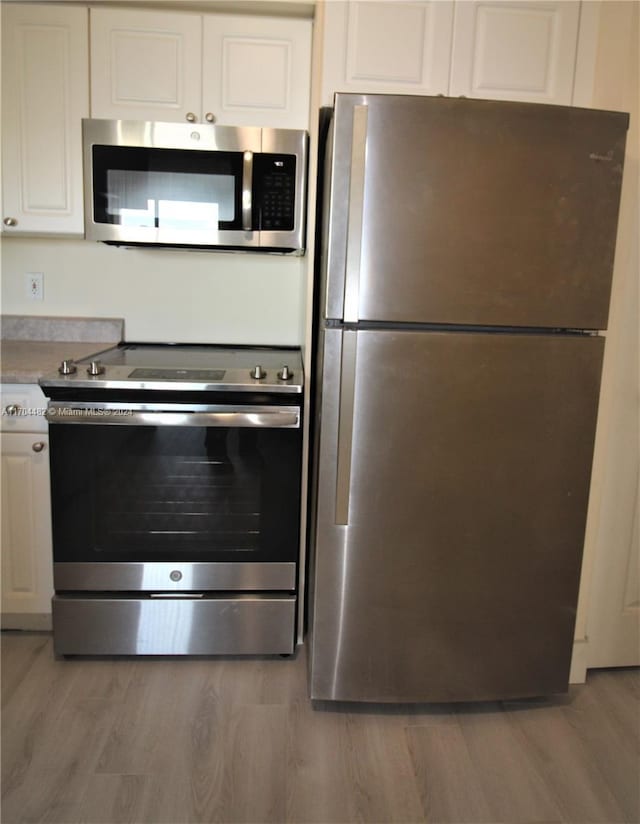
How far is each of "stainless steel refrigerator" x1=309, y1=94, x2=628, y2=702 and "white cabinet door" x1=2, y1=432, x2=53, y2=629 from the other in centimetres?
90

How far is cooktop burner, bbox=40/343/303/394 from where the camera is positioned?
1876mm

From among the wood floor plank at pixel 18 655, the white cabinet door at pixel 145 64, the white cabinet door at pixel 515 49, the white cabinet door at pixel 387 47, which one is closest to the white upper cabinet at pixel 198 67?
the white cabinet door at pixel 145 64

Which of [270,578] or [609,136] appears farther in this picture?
[270,578]

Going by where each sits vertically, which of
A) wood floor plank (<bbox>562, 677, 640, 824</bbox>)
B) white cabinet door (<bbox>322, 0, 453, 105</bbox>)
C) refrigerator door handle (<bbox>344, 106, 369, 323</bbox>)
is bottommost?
wood floor plank (<bbox>562, 677, 640, 824</bbox>)

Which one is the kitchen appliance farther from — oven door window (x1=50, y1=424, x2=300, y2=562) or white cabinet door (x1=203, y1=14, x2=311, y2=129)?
white cabinet door (x1=203, y1=14, x2=311, y2=129)

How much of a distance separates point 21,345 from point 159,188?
2.72 feet

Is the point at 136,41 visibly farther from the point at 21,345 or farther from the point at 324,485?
the point at 324,485

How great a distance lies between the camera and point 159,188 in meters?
2.12

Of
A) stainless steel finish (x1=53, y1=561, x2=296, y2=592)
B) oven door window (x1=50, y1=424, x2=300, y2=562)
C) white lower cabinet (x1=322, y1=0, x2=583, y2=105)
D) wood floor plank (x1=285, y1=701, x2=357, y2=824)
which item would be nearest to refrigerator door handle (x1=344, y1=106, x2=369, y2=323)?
white lower cabinet (x1=322, y1=0, x2=583, y2=105)

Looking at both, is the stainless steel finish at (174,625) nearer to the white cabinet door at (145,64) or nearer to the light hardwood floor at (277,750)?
the light hardwood floor at (277,750)

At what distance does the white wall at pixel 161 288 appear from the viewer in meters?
2.53

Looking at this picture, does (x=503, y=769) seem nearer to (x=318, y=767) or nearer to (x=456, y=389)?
(x=318, y=767)

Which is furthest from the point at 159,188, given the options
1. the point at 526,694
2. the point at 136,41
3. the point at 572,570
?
the point at 526,694

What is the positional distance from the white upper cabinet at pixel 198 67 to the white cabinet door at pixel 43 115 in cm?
7
